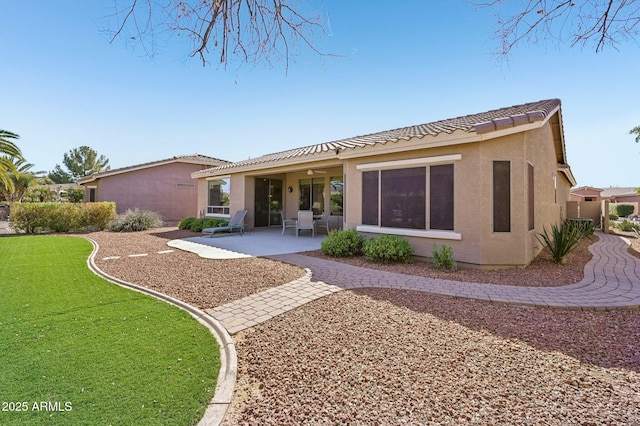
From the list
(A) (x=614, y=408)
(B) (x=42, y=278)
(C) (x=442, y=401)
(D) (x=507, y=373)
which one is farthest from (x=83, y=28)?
(A) (x=614, y=408)

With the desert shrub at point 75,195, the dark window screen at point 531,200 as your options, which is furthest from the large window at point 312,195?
the desert shrub at point 75,195

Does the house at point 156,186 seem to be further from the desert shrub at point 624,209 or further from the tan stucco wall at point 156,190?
the desert shrub at point 624,209

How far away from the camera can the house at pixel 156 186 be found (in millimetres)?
23172

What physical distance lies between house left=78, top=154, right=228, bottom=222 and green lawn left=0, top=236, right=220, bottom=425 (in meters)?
19.7

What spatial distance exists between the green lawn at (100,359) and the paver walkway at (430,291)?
0.81 meters

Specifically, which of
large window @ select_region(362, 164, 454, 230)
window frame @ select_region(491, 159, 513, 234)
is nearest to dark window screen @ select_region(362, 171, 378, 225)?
large window @ select_region(362, 164, 454, 230)

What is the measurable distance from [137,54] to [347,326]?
450 centimetres

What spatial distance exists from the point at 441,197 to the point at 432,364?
5559 millimetres

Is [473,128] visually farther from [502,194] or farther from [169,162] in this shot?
[169,162]

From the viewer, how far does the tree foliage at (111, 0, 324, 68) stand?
362 centimetres

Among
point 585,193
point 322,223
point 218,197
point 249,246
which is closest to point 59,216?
point 218,197

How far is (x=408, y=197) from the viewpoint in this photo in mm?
8570

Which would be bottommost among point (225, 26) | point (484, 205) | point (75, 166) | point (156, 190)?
point (484, 205)

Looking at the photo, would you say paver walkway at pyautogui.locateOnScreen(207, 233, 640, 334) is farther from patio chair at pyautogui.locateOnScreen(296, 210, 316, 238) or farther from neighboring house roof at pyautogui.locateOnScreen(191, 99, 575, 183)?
patio chair at pyautogui.locateOnScreen(296, 210, 316, 238)
